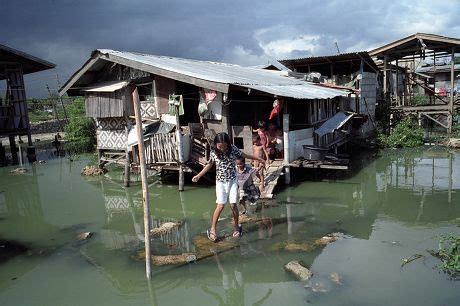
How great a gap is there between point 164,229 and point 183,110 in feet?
13.6

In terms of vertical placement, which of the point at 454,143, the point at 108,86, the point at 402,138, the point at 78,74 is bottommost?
the point at 454,143

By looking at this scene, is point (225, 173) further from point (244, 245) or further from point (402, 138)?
point (402, 138)

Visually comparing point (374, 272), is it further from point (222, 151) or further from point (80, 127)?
point (80, 127)

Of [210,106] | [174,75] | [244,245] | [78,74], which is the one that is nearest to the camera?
[244,245]

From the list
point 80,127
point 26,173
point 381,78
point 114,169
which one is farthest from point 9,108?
point 381,78

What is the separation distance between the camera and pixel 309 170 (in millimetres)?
12391

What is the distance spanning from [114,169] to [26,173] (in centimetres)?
342

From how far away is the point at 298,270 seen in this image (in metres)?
5.38

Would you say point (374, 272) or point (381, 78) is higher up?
point (381, 78)

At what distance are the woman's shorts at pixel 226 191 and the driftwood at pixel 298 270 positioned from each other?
4.74 feet

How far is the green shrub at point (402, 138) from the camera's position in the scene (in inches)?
631

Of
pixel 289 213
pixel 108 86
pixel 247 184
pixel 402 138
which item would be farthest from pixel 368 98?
pixel 247 184

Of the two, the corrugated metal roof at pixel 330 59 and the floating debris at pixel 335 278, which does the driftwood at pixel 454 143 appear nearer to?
the corrugated metal roof at pixel 330 59

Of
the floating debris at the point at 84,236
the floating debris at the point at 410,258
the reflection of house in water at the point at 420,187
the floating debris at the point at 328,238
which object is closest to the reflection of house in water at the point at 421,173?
the reflection of house in water at the point at 420,187
